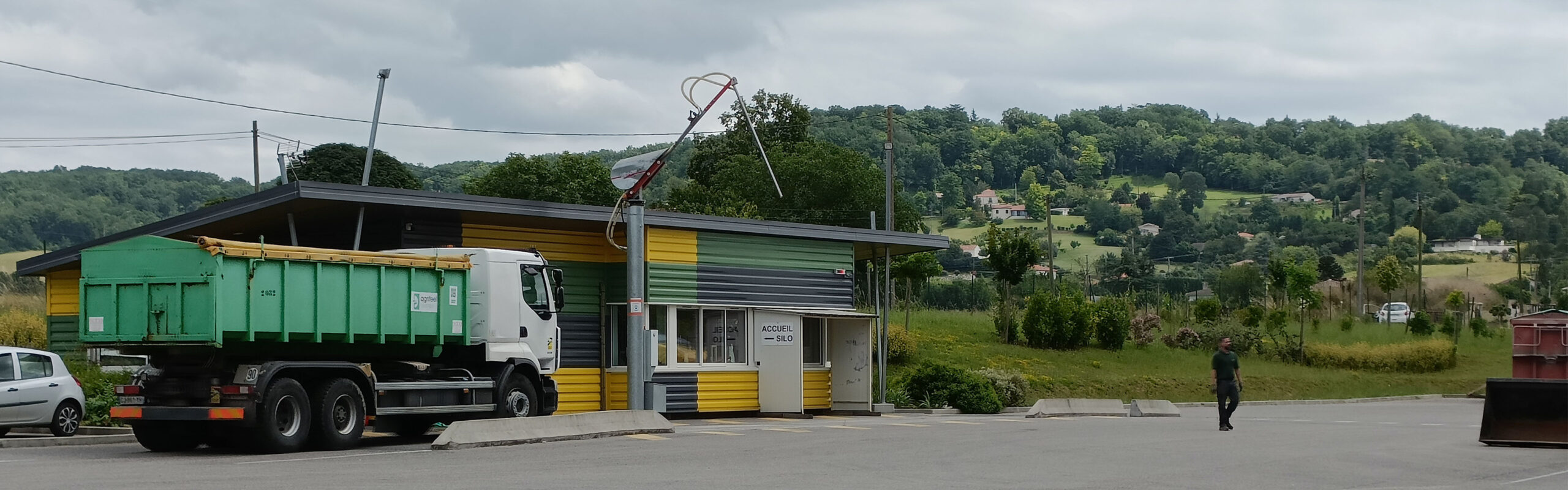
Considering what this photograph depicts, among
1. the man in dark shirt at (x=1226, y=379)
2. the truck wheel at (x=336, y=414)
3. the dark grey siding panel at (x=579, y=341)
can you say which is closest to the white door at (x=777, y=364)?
the dark grey siding panel at (x=579, y=341)

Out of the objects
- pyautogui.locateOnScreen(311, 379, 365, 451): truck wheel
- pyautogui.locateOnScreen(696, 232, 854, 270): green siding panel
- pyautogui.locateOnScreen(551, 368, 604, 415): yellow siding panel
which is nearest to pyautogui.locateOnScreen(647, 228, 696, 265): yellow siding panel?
pyautogui.locateOnScreen(696, 232, 854, 270): green siding panel

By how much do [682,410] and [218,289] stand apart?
35.5 ft

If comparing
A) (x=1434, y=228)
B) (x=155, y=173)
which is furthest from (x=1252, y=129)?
(x=155, y=173)

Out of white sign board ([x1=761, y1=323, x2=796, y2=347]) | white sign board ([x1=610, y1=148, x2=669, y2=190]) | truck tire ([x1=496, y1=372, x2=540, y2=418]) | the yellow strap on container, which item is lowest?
truck tire ([x1=496, y1=372, x2=540, y2=418])

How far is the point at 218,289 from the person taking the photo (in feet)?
50.6

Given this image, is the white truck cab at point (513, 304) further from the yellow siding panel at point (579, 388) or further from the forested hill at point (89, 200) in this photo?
the forested hill at point (89, 200)

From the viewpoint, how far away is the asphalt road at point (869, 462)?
12.8 meters

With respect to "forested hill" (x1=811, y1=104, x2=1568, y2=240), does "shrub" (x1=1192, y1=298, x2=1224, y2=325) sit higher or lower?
lower

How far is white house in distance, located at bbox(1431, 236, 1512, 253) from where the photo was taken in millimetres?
128000

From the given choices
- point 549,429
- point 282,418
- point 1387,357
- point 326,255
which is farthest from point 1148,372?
point 282,418

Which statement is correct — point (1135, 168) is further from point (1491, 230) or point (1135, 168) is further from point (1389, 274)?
point (1389, 274)

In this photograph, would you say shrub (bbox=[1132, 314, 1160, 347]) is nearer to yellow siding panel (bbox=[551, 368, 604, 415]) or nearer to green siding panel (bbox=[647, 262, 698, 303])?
green siding panel (bbox=[647, 262, 698, 303])

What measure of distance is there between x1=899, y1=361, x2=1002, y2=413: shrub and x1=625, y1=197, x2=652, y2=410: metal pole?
1010 centimetres

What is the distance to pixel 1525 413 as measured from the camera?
61.2 feet
